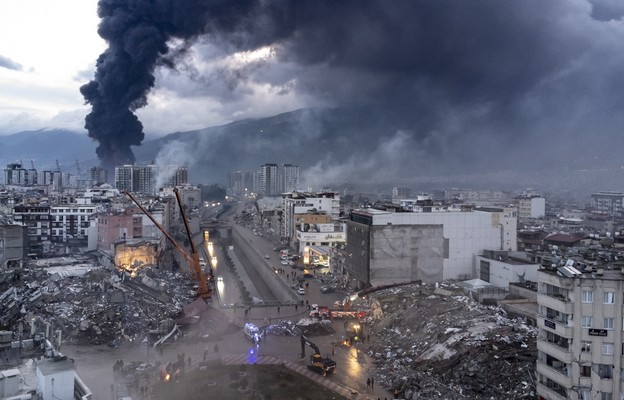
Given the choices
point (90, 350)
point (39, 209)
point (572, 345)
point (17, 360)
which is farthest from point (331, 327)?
point (39, 209)

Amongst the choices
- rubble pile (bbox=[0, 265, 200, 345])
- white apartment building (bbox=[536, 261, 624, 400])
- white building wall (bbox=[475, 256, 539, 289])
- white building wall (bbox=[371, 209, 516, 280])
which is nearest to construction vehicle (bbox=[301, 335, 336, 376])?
white apartment building (bbox=[536, 261, 624, 400])

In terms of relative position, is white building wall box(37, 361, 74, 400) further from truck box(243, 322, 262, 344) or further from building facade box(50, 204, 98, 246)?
building facade box(50, 204, 98, 246)

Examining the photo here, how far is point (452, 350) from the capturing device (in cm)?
2572

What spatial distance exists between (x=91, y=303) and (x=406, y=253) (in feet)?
85.1

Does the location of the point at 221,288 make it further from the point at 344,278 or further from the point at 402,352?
the point at 402,352

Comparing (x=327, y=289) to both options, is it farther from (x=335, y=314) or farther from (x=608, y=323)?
(x=608, y=323)

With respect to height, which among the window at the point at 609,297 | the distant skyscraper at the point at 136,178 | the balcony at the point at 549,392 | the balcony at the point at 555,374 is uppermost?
the distant skyscraper at the point at 136,178

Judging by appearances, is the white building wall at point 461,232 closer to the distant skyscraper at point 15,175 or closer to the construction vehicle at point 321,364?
the construction vehicle at point 321,364

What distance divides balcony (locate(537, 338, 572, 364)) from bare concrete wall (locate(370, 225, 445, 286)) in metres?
24.3

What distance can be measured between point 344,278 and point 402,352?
2294 cm

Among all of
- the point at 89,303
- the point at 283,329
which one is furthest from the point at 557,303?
the point at 89,303

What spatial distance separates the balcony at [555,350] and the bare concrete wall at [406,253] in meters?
24.3

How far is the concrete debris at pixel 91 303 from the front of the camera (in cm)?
3044

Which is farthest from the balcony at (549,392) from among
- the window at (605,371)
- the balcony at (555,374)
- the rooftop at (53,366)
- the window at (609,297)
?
the rooftop at (53,366)
